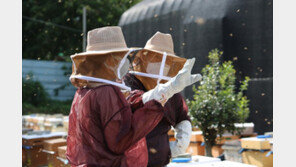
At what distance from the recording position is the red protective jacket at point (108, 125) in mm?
1855

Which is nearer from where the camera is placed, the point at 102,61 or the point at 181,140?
the point at 102,61

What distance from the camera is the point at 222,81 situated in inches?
220

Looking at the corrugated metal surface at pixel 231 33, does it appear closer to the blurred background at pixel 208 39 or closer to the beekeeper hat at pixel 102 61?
the blurred background at pixel 208 39

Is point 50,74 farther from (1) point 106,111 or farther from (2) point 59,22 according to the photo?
(1) point 106,111

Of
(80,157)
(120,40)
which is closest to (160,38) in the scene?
(120,40)

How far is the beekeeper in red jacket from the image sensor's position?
6.12 feet

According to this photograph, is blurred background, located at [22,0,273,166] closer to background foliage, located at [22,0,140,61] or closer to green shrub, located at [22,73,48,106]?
green shrub, located at [22,73,48,106]

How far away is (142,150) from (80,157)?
1.21ft

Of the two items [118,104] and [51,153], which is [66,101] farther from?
[118,104]

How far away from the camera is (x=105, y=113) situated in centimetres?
186

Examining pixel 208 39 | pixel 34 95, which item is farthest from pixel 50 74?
pixel 208 39

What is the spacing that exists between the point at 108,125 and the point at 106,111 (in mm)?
68

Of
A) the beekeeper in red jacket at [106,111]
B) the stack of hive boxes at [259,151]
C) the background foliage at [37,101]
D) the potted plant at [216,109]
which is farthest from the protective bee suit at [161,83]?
the background foliage at [37,101]

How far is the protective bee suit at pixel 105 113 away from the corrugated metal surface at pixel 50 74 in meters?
13.6
